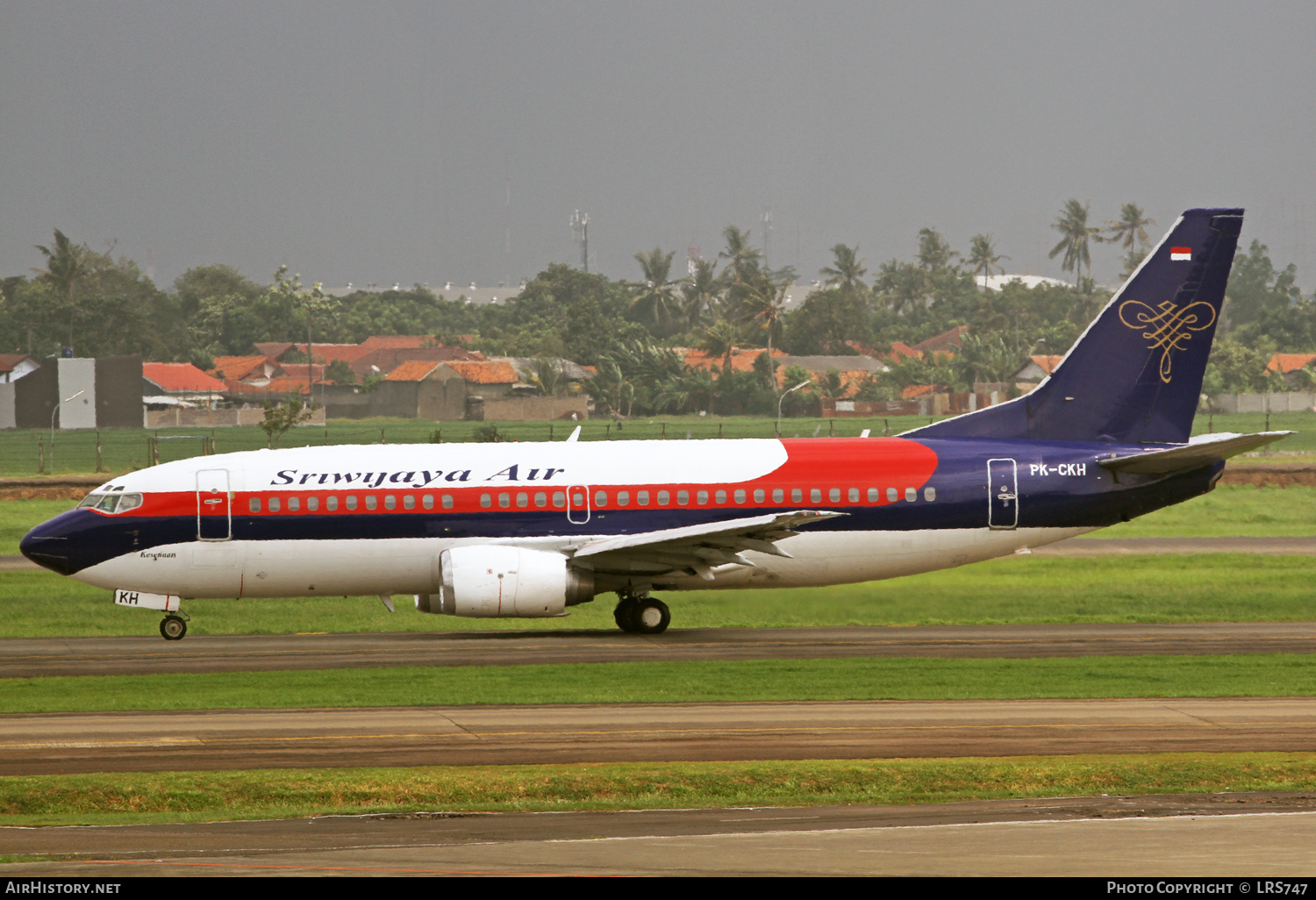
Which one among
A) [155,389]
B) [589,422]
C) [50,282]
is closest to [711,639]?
[589,422]

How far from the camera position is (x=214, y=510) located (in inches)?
1235

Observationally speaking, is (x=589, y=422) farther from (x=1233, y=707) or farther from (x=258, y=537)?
(x=1233, y=707)

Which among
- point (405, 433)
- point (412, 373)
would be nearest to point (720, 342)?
point (412, 373)

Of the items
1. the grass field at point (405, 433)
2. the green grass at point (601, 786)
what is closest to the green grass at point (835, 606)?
the green grass at point (601, 786)

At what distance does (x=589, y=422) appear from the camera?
5394 inches

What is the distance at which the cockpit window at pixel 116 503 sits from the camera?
31438 millimetres

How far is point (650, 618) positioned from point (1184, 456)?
11801mm

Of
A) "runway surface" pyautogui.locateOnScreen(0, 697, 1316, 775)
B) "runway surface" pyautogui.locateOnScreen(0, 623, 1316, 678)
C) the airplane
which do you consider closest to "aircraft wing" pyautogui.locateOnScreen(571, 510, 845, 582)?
the airplane

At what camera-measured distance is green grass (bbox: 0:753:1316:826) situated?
16891 millimetres

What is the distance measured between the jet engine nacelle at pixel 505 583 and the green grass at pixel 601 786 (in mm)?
11773

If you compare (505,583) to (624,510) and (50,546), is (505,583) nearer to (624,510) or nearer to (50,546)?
(624,510)

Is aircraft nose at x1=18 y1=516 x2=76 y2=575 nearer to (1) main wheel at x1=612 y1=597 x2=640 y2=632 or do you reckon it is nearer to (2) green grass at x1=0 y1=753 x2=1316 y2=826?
(1) main wheel at x1=612 y1=597 x2=640 y2=632

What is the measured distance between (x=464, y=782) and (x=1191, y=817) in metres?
8.08

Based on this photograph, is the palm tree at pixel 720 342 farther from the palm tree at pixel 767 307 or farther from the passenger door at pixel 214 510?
the passenger door at pixel 214 510
